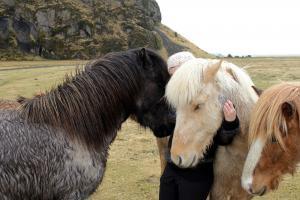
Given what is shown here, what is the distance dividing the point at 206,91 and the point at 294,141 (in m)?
0.73

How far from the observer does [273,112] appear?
285cm

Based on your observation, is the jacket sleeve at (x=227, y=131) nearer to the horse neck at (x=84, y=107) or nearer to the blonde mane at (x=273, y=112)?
the blonde mane at (x=273, y=112)

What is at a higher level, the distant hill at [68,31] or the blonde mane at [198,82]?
the blonde mane at [198,82]

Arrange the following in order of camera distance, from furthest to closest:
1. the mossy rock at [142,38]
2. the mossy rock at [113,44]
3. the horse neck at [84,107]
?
the mossy rock at [142,38] < the mossy rock at [113,44] < the horse neck at [84,107]

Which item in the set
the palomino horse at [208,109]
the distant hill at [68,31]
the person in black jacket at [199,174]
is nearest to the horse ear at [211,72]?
the palomino horse at [208,109]

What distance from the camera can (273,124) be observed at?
2.84 m

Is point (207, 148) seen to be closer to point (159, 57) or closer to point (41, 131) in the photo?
point (159, 57)

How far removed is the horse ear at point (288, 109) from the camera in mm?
2791

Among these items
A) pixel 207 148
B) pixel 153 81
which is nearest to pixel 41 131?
pixel 153 81

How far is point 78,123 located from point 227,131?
124 centimetres

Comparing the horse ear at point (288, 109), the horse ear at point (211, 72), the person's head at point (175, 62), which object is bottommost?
the person's head at point (175, 62)

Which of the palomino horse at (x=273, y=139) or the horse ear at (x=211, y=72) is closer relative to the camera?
the palomino horse at (x=273, y=139)

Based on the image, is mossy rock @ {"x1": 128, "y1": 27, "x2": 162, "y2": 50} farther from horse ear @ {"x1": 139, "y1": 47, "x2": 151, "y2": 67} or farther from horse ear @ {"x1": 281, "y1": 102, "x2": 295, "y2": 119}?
horse ear @ {"x1": 281, "y1": 102, "x2": 295, "y2": 119}

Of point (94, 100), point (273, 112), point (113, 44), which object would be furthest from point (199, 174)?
point (113, 44)
